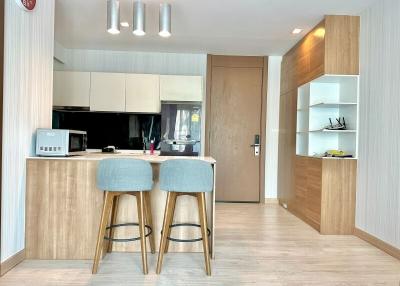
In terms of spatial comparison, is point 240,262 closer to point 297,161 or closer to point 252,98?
point 297,161

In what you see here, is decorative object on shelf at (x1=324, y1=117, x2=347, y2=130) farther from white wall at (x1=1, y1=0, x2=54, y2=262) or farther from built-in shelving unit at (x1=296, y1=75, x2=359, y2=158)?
white wall at (x1=1, y1=0, x2=54, y2=262)

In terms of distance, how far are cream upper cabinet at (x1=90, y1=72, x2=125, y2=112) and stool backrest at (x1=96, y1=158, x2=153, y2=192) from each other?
2.42 meters

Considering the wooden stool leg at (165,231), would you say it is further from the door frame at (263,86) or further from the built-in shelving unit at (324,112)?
the door frame at (263,86)

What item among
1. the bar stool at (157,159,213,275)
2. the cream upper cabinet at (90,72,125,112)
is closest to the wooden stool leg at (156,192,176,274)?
the bar stool at (157,159,213,275)

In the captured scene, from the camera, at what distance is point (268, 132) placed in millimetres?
5293

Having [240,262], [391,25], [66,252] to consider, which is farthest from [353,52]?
[66,252]

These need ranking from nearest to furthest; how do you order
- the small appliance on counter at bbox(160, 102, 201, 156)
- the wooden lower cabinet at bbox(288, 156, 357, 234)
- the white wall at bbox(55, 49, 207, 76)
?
the wooden lower cabinet at bbox(288, 156, 357, 234), the small appliance on counter at bbox(160, 102, 201, 156), the white wall at bbox(55, 49, 207, 76)

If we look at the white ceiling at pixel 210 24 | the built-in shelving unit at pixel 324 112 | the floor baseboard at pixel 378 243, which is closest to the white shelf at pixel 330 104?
the built-in shelving unit at pixel 324 112

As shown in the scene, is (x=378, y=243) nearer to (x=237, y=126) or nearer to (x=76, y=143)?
(x=237, y=126)

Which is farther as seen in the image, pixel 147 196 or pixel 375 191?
pixel 375 191

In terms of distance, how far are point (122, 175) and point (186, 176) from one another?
0.49m

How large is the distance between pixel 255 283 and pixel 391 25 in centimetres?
266

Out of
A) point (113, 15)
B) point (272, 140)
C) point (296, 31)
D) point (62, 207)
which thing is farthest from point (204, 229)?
point (272, 140)

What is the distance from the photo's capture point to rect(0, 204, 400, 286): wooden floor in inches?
89.1
